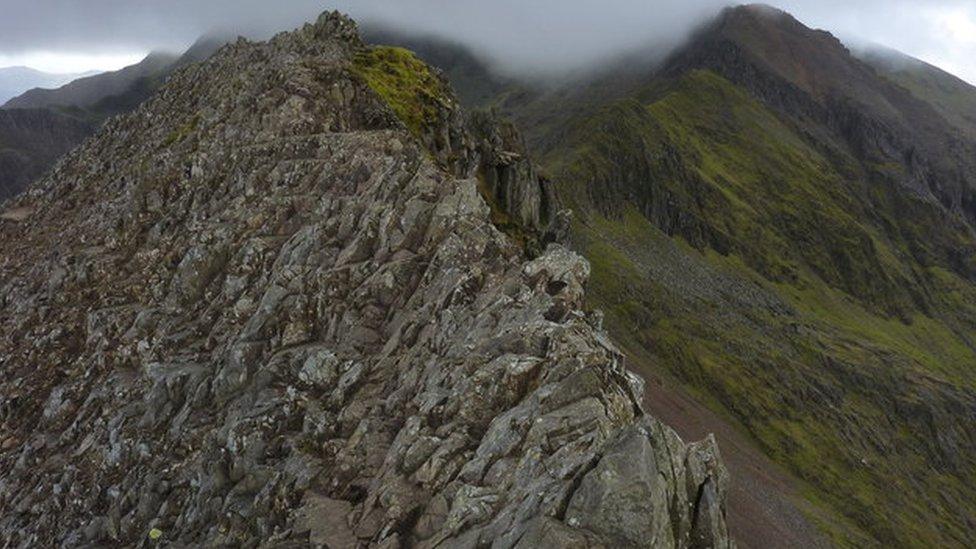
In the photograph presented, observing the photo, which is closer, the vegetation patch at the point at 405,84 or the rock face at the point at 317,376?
the rock face at the point at 317,376

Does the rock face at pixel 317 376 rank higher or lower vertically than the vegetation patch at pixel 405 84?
lower

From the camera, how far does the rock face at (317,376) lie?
20625mm

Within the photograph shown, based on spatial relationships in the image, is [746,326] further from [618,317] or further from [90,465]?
[90,465]

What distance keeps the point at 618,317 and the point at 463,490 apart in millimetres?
131000

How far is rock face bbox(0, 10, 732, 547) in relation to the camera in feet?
67.7

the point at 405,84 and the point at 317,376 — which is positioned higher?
the point at 405,84

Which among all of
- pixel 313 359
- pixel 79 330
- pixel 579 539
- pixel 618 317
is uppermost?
pixel 579 539

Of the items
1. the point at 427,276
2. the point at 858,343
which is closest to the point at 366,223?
the point at 427,276

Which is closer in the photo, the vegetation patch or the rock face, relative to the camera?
the rock face

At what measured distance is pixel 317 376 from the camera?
3259cm

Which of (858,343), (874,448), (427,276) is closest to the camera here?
(427,276)

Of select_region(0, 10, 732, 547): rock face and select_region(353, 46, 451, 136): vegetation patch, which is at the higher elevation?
select_region(353, 46, 451, 136): vegetation patch

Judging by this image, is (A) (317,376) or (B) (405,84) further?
(B) (405,84)

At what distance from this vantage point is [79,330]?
4788 cm
